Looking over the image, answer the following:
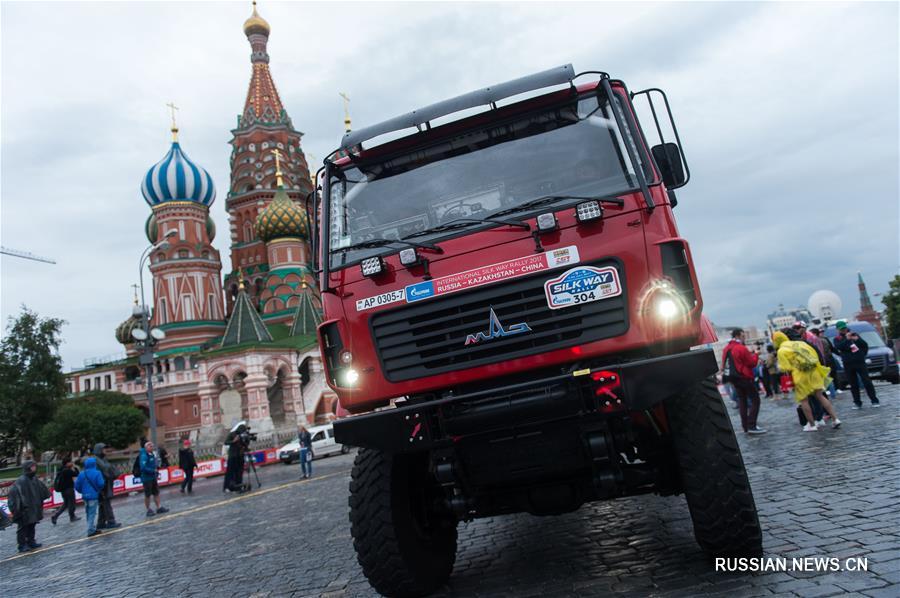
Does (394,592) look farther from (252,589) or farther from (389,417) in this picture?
(252,589)

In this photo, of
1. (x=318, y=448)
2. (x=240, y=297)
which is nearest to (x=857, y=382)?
(x=318, y=448)

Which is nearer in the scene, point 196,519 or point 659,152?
point 659,152

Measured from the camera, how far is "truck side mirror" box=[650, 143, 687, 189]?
506 cm

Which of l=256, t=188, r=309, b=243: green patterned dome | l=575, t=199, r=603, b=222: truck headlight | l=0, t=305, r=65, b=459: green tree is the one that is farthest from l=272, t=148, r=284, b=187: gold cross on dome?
l=575, t=199, r=603, b=222: truck headlight

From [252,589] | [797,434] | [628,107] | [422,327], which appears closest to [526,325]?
[422,327]

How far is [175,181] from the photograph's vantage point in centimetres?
5544

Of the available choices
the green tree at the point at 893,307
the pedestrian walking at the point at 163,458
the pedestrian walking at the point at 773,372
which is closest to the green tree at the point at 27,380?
the pedestrian walking at the point at 163,458

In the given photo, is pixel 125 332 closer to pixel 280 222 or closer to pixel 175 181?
pixel 175 181

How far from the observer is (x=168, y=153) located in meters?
56.7

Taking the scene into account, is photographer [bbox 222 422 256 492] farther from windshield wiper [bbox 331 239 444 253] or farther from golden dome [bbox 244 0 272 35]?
golden dome [bbox 244 0 272 35]

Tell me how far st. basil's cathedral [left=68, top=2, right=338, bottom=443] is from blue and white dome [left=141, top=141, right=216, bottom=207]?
3.2 inches

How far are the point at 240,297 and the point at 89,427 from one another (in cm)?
1263

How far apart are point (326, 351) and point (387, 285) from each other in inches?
26.2

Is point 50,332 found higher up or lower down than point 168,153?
lower down
